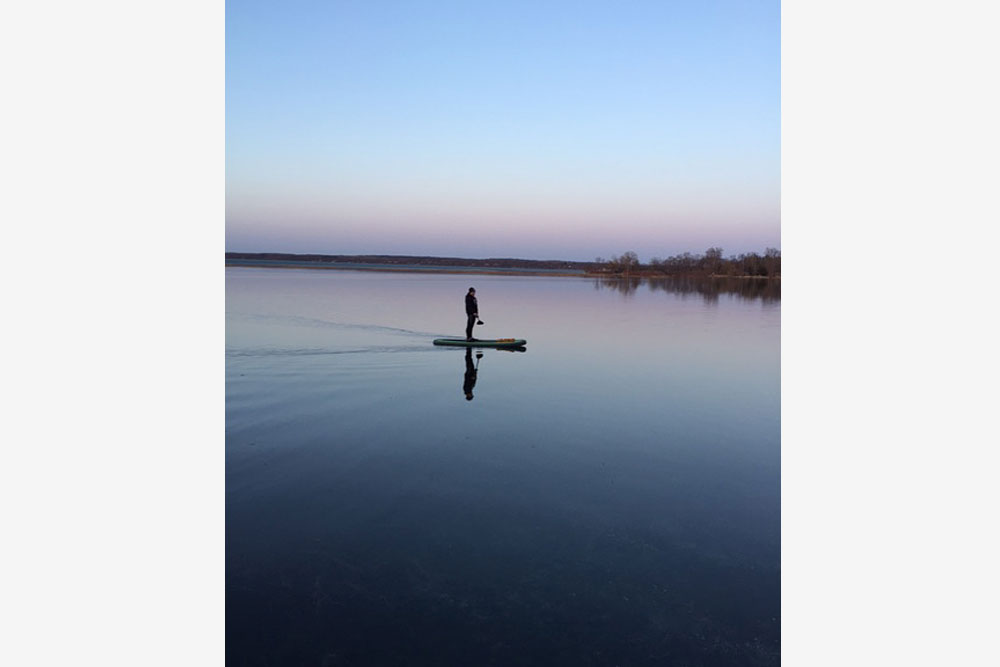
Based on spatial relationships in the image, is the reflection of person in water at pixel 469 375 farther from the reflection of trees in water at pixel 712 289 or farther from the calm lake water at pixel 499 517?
the reflection of trees in water at pixel 712 289

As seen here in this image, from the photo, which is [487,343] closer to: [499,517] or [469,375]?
[469,375]

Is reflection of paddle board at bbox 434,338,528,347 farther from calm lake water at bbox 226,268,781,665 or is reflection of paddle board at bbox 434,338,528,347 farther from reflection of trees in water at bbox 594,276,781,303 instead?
reflection of trees in water at bbox 594,276,781,303

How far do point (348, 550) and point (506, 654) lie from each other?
2.20m

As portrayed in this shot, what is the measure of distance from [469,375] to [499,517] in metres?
8.64

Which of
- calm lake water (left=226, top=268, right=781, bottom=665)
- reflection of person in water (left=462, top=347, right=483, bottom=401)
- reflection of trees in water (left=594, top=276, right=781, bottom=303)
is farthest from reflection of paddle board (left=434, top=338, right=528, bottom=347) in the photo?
reflection of trees in water (left=594, top=276, right=781, bottom=303)

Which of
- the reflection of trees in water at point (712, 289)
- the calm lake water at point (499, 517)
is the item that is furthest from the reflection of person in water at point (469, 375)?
the reflection of trees in water at point (712, 289)

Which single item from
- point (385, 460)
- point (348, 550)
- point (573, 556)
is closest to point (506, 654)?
point (573, 556)

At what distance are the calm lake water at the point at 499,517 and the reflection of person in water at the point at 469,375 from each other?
174 mm

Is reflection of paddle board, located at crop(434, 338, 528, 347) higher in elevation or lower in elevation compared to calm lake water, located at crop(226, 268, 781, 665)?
higher

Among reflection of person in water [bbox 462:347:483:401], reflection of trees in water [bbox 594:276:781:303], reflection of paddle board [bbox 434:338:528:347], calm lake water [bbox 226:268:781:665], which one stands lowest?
calm lake water [bbox 226:268:781:665]

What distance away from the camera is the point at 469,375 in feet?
50.0

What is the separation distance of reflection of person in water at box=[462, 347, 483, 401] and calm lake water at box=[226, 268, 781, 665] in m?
0.17

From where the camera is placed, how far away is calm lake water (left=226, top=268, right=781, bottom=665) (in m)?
4.59

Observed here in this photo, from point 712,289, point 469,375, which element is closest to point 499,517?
point 469,375
